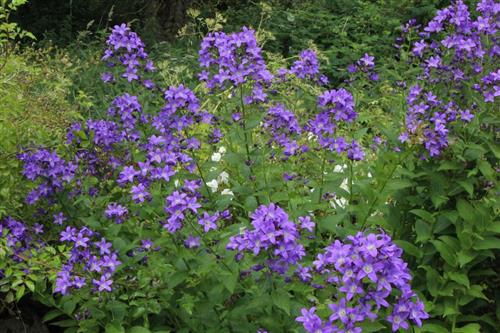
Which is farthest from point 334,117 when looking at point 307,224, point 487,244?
point 487,244

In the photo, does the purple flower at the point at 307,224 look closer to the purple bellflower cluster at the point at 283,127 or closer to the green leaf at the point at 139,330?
the purple bellflower cluster at the point at 283,127

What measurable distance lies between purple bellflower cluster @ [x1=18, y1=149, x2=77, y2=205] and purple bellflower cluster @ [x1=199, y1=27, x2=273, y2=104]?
0.81 m

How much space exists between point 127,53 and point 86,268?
1035 millimetres

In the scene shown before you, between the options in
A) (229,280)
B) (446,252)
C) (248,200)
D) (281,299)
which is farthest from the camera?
(248,200)

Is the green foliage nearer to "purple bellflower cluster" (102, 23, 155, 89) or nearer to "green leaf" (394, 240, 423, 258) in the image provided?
"purple bellflower cluster" (102, 23, 155, 89)

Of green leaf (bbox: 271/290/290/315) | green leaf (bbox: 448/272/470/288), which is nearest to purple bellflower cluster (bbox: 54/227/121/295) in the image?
green leaf (bbox: 271/290/290/315)

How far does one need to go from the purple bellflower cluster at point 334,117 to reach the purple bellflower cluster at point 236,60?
0.93ft

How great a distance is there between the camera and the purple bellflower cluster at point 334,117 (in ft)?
8.96

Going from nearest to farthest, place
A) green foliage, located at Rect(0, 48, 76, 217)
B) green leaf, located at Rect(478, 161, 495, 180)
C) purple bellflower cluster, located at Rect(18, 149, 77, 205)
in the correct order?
1. green leaf, located at Rect(478, 161, 495, 180)
2. purple bellflower cluster, located at Rect(18, 149, 77, 205)
3. green foliage, located at Rect(0, 48, 76, 217)

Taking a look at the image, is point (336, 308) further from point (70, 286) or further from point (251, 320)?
Answer: point (70, 286)

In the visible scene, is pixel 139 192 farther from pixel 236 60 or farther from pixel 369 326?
pixel 369 326

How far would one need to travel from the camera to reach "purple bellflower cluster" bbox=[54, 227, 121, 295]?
267cm

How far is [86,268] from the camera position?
273 cm

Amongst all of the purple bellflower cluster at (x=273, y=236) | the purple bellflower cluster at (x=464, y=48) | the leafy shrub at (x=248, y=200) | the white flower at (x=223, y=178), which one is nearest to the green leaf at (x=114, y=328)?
the leafy shrub at (x=248, y=200)
